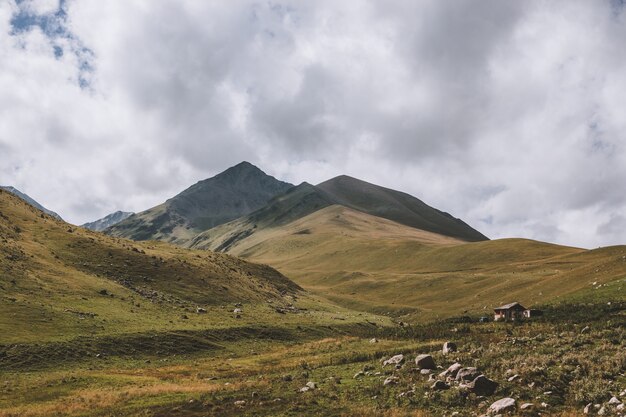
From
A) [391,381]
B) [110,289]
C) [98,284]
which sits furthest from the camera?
[98,284]

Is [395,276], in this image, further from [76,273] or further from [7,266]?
[7,266]

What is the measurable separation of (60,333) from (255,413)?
126ft

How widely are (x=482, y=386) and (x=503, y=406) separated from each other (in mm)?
3367

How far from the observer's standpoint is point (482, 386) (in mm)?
28281

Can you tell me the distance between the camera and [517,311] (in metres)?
71.3

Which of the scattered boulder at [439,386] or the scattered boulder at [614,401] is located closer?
the scattered boulder at [614,401]

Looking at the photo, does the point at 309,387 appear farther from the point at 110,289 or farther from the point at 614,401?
the point at 110,289

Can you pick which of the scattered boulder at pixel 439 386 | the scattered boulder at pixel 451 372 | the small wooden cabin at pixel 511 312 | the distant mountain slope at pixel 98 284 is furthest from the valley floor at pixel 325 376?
the distant mountain slope at pixel 98 284

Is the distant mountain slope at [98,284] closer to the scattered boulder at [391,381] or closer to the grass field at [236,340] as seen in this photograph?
the grass field at [236,340]

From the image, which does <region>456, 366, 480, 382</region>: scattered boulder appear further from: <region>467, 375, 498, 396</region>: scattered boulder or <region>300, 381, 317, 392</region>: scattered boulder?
<region>300, 381, 317, 392</region>: scattered boulder

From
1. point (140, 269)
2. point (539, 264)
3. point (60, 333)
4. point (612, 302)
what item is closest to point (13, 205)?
point (140, 269)

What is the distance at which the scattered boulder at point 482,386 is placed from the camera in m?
28.0

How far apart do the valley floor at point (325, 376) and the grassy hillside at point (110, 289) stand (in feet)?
22.4

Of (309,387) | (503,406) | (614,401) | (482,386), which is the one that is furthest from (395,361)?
(614,401)
